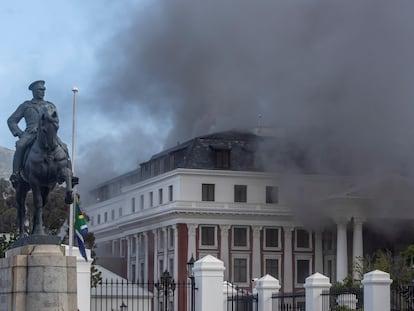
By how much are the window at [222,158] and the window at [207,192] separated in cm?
227

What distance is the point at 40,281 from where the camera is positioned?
2009 cm

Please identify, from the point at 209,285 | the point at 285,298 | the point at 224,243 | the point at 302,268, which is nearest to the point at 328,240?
the point at 302,268

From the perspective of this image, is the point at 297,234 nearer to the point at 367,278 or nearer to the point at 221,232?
the point at 221,232

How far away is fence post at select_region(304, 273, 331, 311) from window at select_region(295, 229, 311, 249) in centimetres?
6075

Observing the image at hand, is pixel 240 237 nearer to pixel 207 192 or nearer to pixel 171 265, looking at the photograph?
pixel 207 192

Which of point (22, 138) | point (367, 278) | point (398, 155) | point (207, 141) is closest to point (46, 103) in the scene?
point (22, 138)

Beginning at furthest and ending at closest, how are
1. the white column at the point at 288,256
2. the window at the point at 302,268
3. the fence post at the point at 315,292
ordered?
the window at the point at 302,268, the white column at the point at 288,256, the fence post at the point at 315,292

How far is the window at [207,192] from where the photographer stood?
9169 cm

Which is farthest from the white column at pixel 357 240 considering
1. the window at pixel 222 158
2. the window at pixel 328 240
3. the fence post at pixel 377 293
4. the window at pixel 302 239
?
the fence post at pixel 377 293

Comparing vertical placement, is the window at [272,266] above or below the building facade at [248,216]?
below

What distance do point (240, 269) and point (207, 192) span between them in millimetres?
7467

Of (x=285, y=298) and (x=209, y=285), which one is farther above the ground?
(x=209, y=285)

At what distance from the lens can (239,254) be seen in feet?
302

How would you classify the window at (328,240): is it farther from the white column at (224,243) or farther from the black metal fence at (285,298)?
the black metal fence at (285,298)
